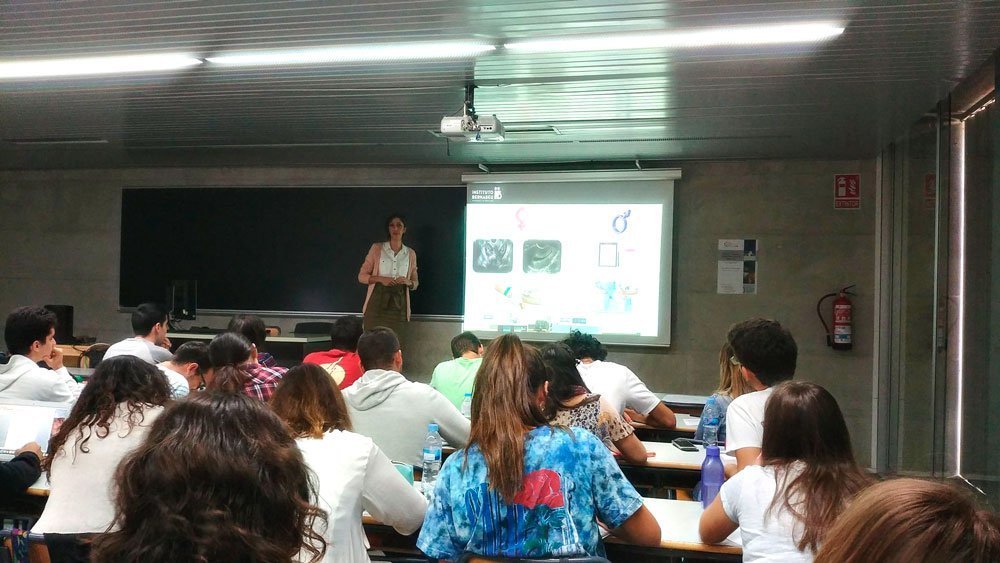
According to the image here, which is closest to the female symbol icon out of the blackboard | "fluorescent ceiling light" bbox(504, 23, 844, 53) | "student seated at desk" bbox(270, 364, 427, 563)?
the blackboard

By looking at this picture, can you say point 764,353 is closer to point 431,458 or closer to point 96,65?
point 431,458

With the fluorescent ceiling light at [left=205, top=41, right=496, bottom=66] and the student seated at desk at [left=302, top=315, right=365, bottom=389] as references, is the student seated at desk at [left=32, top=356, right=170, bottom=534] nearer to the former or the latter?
the student seated at desk at [left=302, top=315, right=365, bottom=389]

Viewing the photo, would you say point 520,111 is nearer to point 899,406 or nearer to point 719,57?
point 719,57

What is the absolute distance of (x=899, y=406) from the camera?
7055mm

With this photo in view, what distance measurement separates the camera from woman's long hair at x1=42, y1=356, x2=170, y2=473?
250cm

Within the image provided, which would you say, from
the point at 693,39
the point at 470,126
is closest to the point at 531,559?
the point at 693,39

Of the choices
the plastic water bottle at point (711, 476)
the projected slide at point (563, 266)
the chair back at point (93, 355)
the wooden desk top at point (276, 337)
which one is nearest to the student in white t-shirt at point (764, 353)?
the plastic water bottle at point (711, 476)

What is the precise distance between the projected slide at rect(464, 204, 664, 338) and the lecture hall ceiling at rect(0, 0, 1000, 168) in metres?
0.59

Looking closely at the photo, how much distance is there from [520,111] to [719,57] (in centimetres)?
200

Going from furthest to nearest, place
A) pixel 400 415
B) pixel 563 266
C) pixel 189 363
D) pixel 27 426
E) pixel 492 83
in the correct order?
pixel 563 266 → pixel 492 83 → pixel 189 363 → pixel 400 415 → pixel 27 426

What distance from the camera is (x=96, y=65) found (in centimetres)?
545

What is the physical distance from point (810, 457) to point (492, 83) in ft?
13.4

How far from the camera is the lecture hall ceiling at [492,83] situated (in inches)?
169

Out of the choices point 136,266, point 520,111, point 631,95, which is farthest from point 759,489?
point 136,266
